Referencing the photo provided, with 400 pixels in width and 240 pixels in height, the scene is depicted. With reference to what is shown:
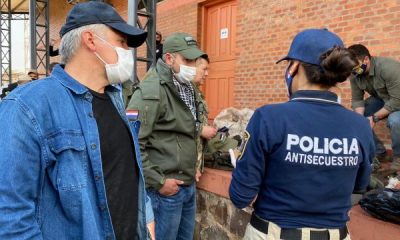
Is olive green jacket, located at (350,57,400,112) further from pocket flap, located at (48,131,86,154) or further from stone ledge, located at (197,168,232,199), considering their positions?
pocket flap, located at (48,131,86,154)

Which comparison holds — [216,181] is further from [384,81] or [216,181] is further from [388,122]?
[384,81]

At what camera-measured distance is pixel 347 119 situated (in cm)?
175

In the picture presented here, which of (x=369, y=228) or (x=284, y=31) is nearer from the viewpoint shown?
(x=369, y=228)

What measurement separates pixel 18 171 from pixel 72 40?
2.09 ft

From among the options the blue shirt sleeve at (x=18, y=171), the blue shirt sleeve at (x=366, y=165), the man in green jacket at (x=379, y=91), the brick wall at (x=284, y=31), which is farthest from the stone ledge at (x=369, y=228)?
the brick wall at (x=284, y=31)

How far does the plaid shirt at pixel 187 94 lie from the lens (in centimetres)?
301

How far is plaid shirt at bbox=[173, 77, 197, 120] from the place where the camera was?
9.87 feet

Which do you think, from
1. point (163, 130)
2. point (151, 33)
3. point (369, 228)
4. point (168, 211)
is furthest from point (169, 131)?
point (151, 33)

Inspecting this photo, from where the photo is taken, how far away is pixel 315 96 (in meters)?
1.74

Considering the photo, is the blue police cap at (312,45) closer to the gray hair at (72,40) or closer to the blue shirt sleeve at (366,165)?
the blue shirt sleeve at (366,165)

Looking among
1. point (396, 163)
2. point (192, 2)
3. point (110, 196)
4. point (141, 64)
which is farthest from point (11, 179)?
point (141, 64)

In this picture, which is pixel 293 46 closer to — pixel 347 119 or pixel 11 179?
pixel 347 119

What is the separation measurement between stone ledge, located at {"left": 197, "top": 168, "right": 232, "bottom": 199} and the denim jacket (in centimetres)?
236

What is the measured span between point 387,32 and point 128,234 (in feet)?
16.3
